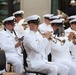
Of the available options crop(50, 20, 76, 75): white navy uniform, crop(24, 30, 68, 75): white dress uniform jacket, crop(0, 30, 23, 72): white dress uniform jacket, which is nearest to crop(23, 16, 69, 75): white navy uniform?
crop(24, 30, 68, 75): white dress uniform jacket

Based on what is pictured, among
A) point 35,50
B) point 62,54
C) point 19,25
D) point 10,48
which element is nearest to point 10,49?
point 10,48

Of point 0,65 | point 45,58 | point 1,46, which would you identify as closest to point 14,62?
point 1,46

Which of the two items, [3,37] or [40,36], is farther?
[3,37]

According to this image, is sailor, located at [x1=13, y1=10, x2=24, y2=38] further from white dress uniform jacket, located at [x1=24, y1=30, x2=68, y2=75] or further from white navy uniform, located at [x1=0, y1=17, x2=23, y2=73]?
white dress uniform jacket, located at [x1=24, y1=30, x2=68, y2=75]

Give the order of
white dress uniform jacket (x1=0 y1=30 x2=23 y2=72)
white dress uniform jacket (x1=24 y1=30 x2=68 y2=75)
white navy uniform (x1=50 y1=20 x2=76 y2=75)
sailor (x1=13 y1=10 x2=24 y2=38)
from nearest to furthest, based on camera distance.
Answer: white dress uniform jacket (x1=24 y1=30 x2=68 y2=75)
white navy uniform (x1=50 y1=20 x2=76 y2=75)
white dress uniform jacket (x1=0 y1=30 x2=23 y2=72)
sailor (x1=13 y1=10 x2=24 y2=38)

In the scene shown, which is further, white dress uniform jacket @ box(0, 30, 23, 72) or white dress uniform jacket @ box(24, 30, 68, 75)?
white dress uniform jacket @ box(0, 30, 23, 72)

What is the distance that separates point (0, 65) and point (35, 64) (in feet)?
5.68

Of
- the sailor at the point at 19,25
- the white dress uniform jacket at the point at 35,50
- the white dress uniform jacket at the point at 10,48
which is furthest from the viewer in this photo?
the sailor at the point at 19,25

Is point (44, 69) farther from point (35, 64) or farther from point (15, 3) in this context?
point (15, 3)

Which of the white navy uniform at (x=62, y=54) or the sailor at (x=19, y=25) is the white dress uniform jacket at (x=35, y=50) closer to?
the white navy uniform at (x=62, y=54)

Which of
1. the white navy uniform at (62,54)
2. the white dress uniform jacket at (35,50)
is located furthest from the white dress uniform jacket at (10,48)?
the white dress uniform jacket at (35,50)

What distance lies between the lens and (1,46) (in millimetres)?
7812

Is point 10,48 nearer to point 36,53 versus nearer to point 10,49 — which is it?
point 10,49

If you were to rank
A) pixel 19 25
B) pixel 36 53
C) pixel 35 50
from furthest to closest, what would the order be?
pixel 19 25 → pixel 36 53 → pixel 35 50
